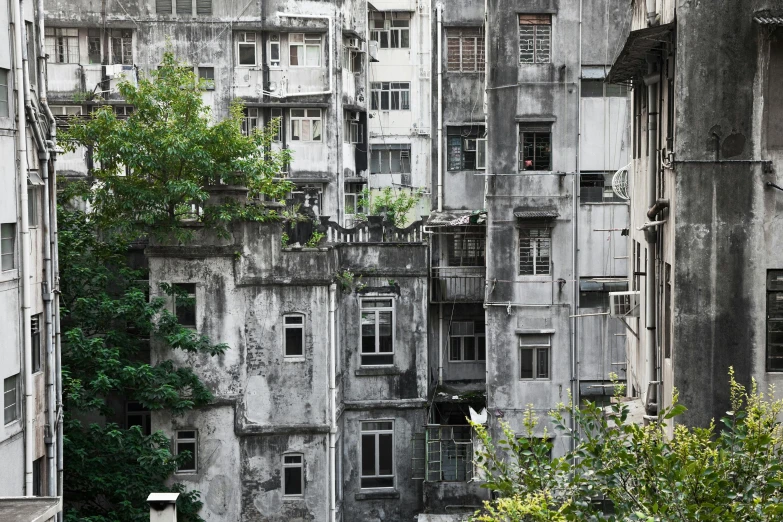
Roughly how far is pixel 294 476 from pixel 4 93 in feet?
36.3

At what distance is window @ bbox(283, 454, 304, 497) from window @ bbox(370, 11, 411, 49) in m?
19.5

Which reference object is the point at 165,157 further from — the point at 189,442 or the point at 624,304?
the point at 624,304

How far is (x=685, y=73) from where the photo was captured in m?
14.5

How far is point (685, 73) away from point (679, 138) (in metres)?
0.84

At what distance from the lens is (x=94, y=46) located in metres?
31.9

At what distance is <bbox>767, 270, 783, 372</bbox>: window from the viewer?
1445cm

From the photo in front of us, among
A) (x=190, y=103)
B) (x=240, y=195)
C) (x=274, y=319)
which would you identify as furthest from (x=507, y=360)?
(x=190, y=103)

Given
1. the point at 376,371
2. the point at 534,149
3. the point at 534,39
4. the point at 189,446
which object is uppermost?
the point at 534,39

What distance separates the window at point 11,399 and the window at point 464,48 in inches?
668

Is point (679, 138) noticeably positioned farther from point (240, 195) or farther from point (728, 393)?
point (240, 195)

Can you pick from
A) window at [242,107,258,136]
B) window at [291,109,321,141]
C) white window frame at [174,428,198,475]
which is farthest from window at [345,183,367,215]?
white window frame at [174,428,198,475]

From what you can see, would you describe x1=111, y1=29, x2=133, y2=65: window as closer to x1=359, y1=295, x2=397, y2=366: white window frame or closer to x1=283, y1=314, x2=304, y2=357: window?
x1=359, y1=295, x2=397, y2=366: white window frame

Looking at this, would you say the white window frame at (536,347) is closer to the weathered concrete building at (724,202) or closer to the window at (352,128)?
the window at (352,128)

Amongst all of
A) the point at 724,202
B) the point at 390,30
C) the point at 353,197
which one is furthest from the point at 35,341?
the point at 390,30
